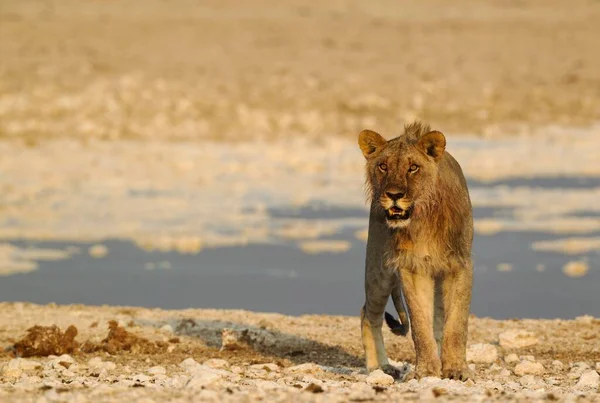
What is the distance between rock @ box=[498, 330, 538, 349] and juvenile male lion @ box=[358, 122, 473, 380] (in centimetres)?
173

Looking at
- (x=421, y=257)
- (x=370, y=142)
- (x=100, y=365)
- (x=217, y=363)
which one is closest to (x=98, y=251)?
(x=100, y=365)

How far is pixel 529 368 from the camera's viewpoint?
8.96 metres

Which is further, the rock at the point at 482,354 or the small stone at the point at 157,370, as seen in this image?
the rock at the point at 482,354

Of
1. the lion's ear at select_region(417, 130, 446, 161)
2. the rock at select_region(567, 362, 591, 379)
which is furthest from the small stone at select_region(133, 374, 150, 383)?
the rock at select_region(567, 362, 591, 379)

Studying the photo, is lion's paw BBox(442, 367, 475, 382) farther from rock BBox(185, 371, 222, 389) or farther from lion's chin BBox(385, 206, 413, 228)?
rock BBox(185, 371, 222, 389)

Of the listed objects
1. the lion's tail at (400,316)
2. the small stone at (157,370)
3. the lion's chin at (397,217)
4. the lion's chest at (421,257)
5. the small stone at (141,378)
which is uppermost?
the lion's chin at (397,217)

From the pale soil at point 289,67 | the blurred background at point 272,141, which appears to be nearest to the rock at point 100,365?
the blurred background at point 272,141

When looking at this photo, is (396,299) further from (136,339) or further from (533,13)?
(533,13)

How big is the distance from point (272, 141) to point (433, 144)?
1501 cm

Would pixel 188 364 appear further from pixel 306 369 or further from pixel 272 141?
pixel 272 141

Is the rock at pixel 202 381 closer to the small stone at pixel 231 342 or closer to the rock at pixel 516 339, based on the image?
the small stone at pixel 231 342

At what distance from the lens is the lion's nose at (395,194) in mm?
7996

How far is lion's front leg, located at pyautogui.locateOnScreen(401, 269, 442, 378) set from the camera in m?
8.24

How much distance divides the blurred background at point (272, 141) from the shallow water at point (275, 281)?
0.03 metres
